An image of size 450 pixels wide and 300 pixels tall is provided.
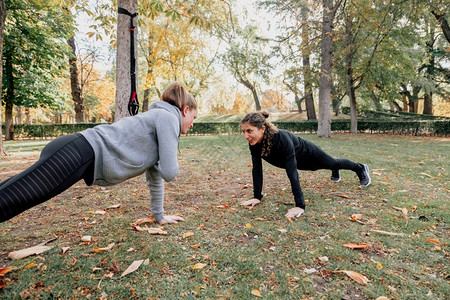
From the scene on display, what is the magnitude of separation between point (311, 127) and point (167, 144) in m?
20.2

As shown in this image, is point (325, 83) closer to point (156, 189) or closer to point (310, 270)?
point (156, 189)

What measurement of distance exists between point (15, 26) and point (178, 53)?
10.0 m

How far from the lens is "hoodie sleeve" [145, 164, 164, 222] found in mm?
2574

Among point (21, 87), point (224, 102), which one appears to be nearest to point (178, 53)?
point (21, 87)

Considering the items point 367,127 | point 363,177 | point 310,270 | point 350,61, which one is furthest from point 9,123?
point 367,127

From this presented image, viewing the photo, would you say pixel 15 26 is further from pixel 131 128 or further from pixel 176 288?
pixel 176 288

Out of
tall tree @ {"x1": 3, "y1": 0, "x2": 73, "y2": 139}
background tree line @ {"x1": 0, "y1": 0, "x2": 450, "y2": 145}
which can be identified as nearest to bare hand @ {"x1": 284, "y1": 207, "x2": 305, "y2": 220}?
background tree line @ {"x1": 0, "y1": 0, "x2": 450, "y2": 145}

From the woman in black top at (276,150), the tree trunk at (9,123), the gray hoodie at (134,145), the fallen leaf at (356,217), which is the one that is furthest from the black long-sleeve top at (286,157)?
the tree trunk at (9,123)

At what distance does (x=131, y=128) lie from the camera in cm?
200

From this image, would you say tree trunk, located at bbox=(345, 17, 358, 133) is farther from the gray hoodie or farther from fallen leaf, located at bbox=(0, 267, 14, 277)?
fallen leaf, located at bbox=(0, 267, 14, 277)

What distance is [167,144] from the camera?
2018 millimetres

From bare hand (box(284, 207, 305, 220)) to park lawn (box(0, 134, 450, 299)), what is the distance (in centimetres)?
10

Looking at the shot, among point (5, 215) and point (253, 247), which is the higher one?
point (5, 215)

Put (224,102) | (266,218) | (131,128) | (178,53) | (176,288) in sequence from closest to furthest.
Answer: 1. (176,288)
2. (131,128)
3. (266,218)
4. (178,53)
5. (224,102)
